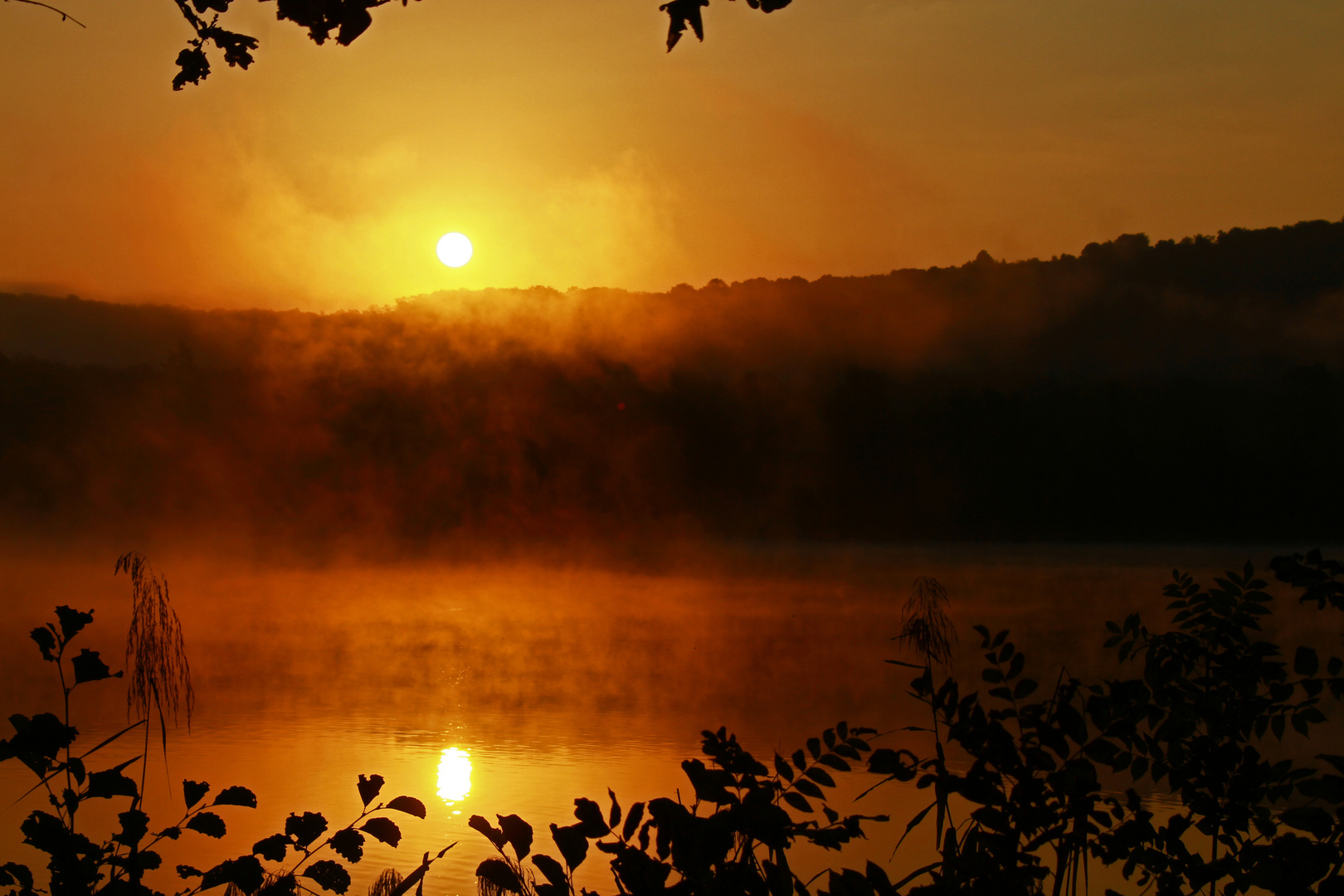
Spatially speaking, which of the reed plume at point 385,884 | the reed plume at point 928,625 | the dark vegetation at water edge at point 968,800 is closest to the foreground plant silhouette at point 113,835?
the dark vegetation at water edge at point 968,800

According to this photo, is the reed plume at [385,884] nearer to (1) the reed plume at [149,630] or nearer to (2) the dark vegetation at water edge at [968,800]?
(1) the reed plume at [149,630]

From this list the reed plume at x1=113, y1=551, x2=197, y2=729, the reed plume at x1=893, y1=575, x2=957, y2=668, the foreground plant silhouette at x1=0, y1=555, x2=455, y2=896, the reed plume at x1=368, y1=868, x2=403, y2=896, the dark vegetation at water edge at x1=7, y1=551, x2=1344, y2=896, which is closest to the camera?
the dark vegetation at water edge at x1=7, y1=551, x2=1344, y2=896

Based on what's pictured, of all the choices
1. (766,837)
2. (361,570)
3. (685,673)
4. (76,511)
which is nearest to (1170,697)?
(766,837)

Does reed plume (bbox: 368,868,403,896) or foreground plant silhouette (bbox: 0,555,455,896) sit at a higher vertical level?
foreground plant silhouette (bbox: 0,555,455,896)

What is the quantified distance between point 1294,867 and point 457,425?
67333mm

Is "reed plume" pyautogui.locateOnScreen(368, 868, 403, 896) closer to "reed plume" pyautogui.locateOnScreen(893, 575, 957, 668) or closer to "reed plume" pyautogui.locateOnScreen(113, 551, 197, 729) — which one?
"reed plume" pyautogui.locateOnScreen(113, 551, 197, 729)

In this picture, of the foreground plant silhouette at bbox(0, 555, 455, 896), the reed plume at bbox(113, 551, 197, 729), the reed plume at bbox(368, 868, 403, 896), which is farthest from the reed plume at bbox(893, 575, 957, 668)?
the reed plume at bbox(368, 868, 403, 896)

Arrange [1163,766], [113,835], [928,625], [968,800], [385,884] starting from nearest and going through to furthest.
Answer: [113,835]
[968,800]
[1163,766]
[928,625]
[385,884]

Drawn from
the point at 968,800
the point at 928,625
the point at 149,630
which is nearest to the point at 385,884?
the point at 149,630

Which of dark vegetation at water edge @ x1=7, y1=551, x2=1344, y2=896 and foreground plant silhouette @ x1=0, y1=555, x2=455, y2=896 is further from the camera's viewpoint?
foreground plant silhouette @ x1=0, y1=555, x2=455, y2=896

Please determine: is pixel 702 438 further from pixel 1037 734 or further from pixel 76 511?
pixel 1037 734

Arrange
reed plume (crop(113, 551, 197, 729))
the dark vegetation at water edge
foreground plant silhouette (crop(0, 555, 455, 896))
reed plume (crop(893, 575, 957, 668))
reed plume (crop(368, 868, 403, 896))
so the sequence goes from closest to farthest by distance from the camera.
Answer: the dark vegetation at water edge < foreground plant silhouette (crop(0, 555, 455, 896)) < reed plume (crop(113, 551, 197, 729)) < reed plume (crop(893, 575, 957, 668)) < reed plume (crop(368, 868, 403, 896))

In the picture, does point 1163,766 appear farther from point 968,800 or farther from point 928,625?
point 928,625

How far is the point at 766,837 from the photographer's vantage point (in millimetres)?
1133
